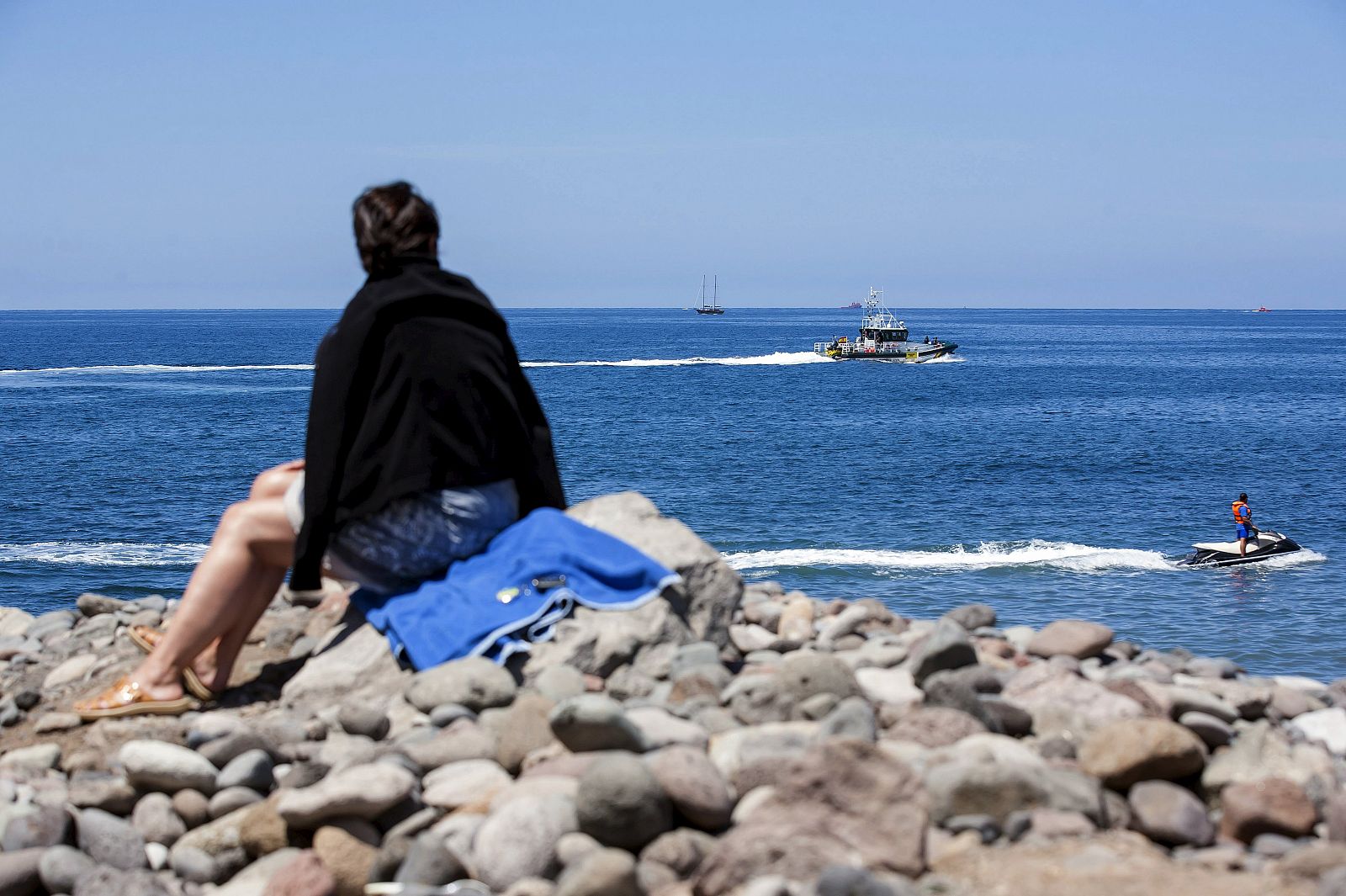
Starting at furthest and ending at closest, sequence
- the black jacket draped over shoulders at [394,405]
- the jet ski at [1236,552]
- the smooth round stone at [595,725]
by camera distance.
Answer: the jet ski at [1236,552], the black jacket draped over shoulders at [394,405], the smooth round stone at [595,725]

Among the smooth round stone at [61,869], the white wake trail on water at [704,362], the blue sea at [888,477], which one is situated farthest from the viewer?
the white wake trail on water at [704,362]

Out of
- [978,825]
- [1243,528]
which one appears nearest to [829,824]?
[978,825]

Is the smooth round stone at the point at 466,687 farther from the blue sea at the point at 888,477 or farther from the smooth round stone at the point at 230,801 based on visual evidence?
the blue sea at the point at 888,477

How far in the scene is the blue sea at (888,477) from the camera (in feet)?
74.2

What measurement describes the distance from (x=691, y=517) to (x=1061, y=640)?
2457 cm

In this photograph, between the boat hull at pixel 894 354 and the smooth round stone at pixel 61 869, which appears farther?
the boat hull at pixel 894 354

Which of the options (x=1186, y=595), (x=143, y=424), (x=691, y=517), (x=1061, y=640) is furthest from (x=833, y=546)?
(x=143, y=424)

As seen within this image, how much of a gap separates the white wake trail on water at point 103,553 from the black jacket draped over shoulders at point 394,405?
72.2 feet

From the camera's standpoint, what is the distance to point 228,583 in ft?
15.8

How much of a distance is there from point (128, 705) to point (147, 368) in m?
91.9

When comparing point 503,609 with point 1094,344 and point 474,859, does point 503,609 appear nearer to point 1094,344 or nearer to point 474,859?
point 474,859

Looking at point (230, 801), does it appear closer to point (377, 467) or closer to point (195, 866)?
point (195, 866)

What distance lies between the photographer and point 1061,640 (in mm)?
5586

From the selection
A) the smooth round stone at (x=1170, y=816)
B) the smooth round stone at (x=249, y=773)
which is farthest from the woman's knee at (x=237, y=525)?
the smooth round stone at (x=1170, y=816)
